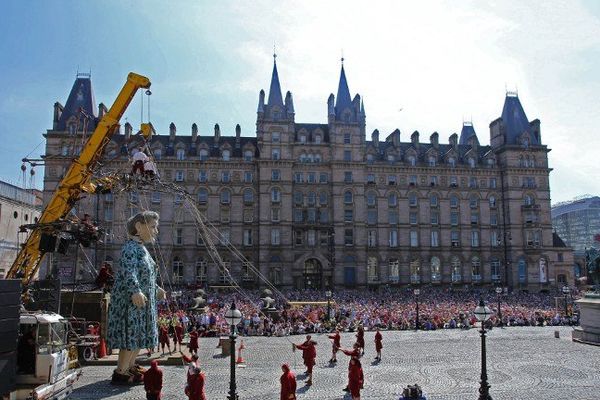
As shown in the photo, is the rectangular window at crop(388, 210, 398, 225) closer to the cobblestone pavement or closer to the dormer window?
the dormer window

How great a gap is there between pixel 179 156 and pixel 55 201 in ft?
145

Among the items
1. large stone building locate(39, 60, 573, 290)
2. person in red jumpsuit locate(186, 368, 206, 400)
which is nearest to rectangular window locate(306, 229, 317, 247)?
large stone building locate(39, 60, 573, 290)

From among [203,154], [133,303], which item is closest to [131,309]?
[133,303]

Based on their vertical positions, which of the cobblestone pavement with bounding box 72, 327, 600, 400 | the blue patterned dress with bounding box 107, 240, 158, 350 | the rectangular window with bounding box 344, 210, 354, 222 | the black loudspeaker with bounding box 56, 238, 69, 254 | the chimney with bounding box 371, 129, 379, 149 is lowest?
the cobblestone pavement with bounding box 72, 327, 600, 400

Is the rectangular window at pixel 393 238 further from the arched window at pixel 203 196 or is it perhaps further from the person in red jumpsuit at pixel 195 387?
the person in red jumpsuit at pixel 195 387

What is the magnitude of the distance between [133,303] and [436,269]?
57496mm

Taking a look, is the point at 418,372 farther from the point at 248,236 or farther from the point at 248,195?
the point at 248,195

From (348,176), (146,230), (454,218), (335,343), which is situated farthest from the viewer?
(454,218)

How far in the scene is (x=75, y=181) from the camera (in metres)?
21.7

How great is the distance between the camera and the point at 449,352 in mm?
23891

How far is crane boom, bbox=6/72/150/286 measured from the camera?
2145 centimetres

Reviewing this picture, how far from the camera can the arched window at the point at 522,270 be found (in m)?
68.0

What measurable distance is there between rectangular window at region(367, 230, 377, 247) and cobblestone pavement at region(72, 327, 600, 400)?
37.8m

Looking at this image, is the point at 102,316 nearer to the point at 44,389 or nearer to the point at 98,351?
the point at 98,351
